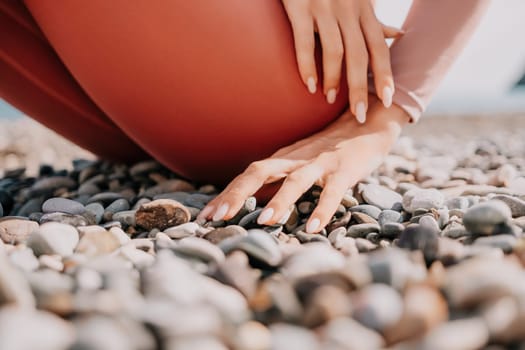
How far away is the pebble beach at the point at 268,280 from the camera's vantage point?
19.6 inches

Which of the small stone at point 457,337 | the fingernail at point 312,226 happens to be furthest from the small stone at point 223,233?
the small stone at point 457,337

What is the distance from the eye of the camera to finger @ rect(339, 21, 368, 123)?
1.11m

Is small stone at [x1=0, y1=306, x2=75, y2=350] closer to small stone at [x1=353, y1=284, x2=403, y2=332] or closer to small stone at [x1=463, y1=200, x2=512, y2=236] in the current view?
small stone at [x1=353, y1=284, x2=403, y2=332]

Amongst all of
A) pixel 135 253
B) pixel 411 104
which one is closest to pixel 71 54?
pixel 135 253

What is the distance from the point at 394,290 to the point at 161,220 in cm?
53

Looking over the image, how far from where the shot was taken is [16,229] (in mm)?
931

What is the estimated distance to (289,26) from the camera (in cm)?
112

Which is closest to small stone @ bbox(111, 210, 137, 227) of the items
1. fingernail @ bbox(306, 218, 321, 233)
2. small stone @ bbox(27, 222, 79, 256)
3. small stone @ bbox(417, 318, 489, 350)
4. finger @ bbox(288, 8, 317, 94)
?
small stone @ bbox(27, 222, 79, 256)

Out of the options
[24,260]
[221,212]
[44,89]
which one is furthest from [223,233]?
[44,89]

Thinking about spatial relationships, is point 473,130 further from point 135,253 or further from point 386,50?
point 135,253

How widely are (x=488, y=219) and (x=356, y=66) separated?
431 mm

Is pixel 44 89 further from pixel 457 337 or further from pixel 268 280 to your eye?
pixel 457 337

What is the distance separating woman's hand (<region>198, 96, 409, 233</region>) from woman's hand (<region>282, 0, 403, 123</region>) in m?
0.04

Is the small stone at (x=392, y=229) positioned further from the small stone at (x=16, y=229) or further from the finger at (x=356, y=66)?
the small stone at (x=16, y=229)
